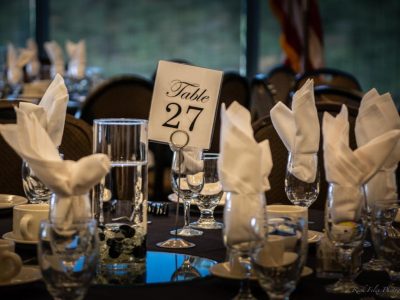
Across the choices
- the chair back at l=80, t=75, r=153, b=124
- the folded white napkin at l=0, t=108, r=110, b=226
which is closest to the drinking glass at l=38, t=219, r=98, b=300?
the folded white napkin at l=0, t=108, r=110, b=226

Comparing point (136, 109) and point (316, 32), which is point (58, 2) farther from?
point (136, 109)

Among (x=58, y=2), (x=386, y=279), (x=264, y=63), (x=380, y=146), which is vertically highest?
(x=58, y=2)

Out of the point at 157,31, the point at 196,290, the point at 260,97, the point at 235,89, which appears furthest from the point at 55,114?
the point at 157,31

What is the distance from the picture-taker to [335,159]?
1.60 meters

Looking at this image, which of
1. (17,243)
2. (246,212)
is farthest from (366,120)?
(17,243)

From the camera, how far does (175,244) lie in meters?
1.91

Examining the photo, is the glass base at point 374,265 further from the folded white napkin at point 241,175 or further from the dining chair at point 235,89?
the dining chair at point 235,89

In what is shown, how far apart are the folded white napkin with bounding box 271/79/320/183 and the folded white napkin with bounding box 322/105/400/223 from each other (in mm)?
373

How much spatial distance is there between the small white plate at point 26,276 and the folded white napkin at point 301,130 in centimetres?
70

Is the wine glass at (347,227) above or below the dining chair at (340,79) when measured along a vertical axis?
below

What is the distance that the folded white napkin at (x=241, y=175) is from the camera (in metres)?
1.43

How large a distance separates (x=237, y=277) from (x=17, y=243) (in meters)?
0.53

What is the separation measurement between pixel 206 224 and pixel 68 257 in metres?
0.85

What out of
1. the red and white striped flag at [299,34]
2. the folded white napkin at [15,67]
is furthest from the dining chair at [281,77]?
the folded white napkin at [15,67]
